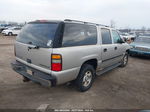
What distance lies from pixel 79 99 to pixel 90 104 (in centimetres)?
32

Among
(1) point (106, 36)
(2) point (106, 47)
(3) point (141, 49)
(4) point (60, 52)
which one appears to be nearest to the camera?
(4) point (60, 52)

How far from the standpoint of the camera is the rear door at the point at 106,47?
4.02 meters

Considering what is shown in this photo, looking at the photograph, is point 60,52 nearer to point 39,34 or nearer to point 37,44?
point 37,44

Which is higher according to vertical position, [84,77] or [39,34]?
[39,34]

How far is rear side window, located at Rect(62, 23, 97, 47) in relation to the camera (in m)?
2.87

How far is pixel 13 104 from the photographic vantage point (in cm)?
294

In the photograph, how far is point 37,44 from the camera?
2.91 metres

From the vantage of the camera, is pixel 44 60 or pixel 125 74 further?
pixel 125 74

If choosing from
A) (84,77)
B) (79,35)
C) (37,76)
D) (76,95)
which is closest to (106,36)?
(79,35)

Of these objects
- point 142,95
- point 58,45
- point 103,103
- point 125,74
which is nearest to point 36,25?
point 58,45

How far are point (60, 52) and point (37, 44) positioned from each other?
655 mm

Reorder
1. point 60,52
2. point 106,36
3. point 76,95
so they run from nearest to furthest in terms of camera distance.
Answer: point 60,52, point 76,95, point 106,36

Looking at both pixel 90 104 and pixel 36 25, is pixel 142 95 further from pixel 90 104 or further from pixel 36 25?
pixel 36 25

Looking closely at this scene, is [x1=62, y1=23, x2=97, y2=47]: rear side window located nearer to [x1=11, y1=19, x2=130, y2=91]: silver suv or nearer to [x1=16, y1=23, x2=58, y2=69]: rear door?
[x1=11, y1=19, x2=130, y2=91]: silver suv
